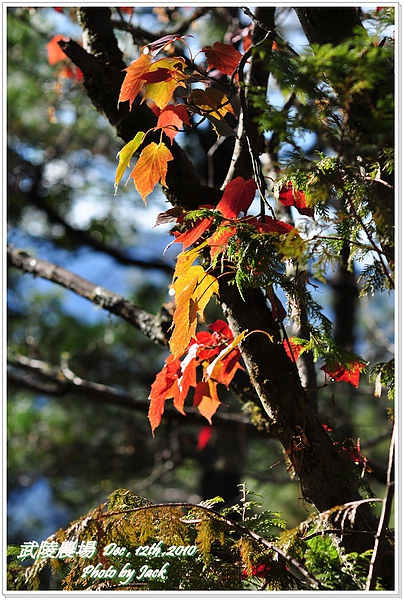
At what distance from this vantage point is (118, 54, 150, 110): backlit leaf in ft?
2.26

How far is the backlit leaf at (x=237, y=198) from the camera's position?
0.68 meters

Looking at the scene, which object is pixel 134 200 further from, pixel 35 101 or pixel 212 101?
pixel 212 101

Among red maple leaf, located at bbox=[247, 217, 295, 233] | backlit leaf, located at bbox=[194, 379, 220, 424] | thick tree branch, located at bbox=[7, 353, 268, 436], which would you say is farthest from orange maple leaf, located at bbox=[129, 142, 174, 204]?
thick tree branch, located at bbox=[7, 353, 268, 436]

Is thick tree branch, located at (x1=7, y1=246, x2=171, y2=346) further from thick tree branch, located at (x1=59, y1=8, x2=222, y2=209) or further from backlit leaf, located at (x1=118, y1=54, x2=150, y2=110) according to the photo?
backlit leaf, located at (x1=118, y1=54, x2=150, y2=110)

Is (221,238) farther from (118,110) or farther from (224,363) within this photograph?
(118,110)

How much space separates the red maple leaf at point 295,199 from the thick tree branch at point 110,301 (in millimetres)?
384

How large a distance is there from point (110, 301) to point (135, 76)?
500 mm

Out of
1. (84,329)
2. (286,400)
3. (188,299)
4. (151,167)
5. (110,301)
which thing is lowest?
(286,400)

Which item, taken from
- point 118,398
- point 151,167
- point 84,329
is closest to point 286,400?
point 151,167

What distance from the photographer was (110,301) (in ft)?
3.66

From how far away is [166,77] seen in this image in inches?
27.0

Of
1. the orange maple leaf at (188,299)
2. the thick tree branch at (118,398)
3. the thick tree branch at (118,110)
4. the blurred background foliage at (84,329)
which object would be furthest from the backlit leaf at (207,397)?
the blurred background foliage at (84,329)

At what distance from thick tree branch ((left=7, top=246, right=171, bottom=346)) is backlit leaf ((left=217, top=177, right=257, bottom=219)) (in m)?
0.38
